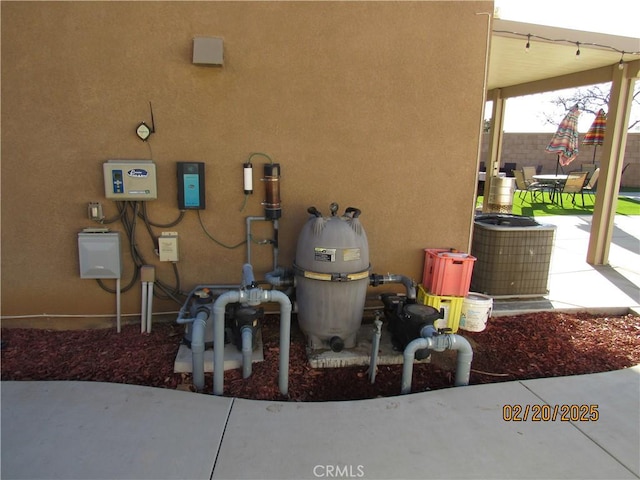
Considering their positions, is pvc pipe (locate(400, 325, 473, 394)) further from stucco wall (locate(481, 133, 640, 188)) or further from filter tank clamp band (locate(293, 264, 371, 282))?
stucco wall (locate(481, 133, 640, 188))

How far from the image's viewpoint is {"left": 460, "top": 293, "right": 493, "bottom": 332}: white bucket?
3.60 meters

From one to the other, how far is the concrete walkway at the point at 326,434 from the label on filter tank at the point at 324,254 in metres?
0.96

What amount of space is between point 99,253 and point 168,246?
0.52 metres

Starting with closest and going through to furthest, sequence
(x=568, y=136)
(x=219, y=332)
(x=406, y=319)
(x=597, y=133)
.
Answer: (x=219, y=332), (x=406, y=319), (x=568, y=136), (x=597, y=133)

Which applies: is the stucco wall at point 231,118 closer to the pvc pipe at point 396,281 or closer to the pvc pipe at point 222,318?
the pvc pipe at point 396,281

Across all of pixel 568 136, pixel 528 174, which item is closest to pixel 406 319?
pixel 568 136

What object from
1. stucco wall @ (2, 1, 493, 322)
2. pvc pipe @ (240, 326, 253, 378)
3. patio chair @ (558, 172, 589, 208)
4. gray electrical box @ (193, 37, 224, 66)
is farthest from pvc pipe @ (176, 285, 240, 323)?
patio chair @ (558, 172, 589, 208)

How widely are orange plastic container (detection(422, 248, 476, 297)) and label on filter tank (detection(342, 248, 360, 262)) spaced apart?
918 mm

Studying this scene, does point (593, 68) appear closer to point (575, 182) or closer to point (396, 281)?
point (396, 281)

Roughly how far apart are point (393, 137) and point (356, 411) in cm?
228

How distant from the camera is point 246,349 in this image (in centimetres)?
280

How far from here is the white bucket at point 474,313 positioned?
11.8 feet

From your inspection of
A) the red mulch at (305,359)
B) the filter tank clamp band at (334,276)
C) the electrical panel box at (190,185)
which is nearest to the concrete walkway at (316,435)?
the red mulch at (305,359)

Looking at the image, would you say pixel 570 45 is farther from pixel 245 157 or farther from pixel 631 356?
pixel 245 157
